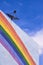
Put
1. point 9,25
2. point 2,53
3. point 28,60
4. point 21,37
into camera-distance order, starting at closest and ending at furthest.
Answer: point 2,53 → point 9,25 → point 21,37 → point 28,60

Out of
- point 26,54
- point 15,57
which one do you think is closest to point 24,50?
point 26,54

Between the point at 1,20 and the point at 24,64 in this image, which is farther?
the point at 24,64

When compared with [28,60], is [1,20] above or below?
below

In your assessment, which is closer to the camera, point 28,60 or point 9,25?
point 9,25

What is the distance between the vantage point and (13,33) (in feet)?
52.9

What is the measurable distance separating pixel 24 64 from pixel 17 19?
351 centimetres

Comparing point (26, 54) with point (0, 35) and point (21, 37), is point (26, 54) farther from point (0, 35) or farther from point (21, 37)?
point (0, 35)

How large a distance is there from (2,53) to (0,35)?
1.10 meters

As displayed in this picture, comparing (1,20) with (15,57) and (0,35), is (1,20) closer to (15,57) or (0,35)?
(0,35)

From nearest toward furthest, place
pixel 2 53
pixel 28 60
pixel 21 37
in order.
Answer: pixel 2 53
pixel 21 37
pixel 28 60

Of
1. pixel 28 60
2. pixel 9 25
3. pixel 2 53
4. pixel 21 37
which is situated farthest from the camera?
pixel 28 60

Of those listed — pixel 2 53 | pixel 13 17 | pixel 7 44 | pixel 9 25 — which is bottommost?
pixel 2 53

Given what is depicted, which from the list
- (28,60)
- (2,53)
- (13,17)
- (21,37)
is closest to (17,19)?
(13,17)

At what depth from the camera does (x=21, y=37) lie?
17.2 meters
